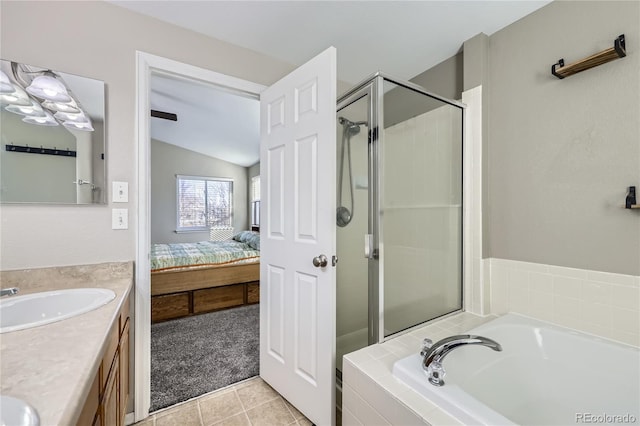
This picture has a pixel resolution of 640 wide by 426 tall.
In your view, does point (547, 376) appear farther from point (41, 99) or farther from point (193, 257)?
point (193, 257)

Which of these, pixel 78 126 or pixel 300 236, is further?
pixel 300 236

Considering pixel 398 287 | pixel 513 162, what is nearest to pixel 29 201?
pixel 398 287

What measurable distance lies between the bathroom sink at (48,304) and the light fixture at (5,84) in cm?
94

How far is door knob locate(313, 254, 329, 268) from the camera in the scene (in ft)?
4.75

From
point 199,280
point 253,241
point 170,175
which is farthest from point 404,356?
point 170,175

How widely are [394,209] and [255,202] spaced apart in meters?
5.15

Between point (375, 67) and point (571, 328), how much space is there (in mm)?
2158

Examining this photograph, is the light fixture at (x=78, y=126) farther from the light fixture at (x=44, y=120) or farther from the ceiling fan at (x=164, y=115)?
the ceiling fan at (x=164, y=115)

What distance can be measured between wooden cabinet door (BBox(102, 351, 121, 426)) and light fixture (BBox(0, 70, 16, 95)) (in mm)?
1314

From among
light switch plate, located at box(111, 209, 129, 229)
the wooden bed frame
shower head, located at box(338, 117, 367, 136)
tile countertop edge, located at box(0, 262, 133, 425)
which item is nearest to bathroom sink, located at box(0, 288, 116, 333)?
tile countertop edge, located at box(0, 262, 133, 425)

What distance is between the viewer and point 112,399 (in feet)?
3.51

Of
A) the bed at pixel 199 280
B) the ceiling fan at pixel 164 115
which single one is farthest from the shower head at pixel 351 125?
the ceiling fan at pixel 164 115

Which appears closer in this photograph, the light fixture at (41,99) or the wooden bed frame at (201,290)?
the light fixture at (41,99)

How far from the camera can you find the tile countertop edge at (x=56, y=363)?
20.9 inches
